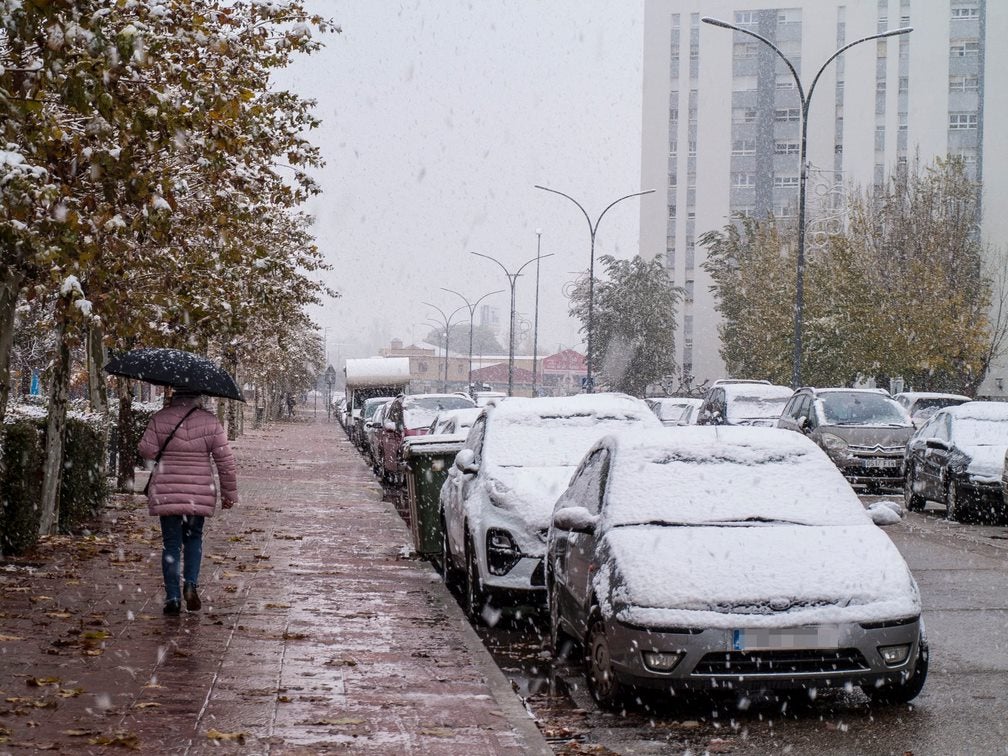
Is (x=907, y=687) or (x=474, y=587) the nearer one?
(x=907, y=687)

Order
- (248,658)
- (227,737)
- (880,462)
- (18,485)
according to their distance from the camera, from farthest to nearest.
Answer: (880,462), (18,485), (248,658), (227,737)

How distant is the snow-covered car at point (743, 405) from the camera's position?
27547 mm

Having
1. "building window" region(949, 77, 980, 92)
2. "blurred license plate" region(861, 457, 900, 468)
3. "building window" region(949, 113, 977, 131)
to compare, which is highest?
"building window" region(949, 77, 980, 92)

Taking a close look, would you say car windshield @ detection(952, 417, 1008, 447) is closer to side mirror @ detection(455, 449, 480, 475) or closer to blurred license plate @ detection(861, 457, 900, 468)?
blurred license plate @ detection(861, 457, 900, 468)

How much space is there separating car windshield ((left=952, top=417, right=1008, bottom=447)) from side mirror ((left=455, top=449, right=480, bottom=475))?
10.4 m

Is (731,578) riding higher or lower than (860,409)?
lower

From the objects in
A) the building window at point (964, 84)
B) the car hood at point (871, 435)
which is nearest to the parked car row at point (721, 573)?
the car hood at point (871, 435)

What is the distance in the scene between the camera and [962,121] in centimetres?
7900

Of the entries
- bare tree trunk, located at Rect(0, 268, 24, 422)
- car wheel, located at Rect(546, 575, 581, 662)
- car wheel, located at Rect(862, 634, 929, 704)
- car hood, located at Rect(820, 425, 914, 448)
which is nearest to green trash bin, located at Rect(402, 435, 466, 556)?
bare tree trunk, located at Rect(0, 268, 24, 422)

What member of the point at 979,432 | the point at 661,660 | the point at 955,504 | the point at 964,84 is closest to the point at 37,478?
the point at 661,660

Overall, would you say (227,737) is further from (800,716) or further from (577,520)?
(800,716)

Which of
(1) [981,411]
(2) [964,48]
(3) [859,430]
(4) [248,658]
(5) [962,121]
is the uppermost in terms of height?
(2) [964,48]

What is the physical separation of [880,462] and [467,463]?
13727mm

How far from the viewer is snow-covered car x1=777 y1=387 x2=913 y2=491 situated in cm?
2317
